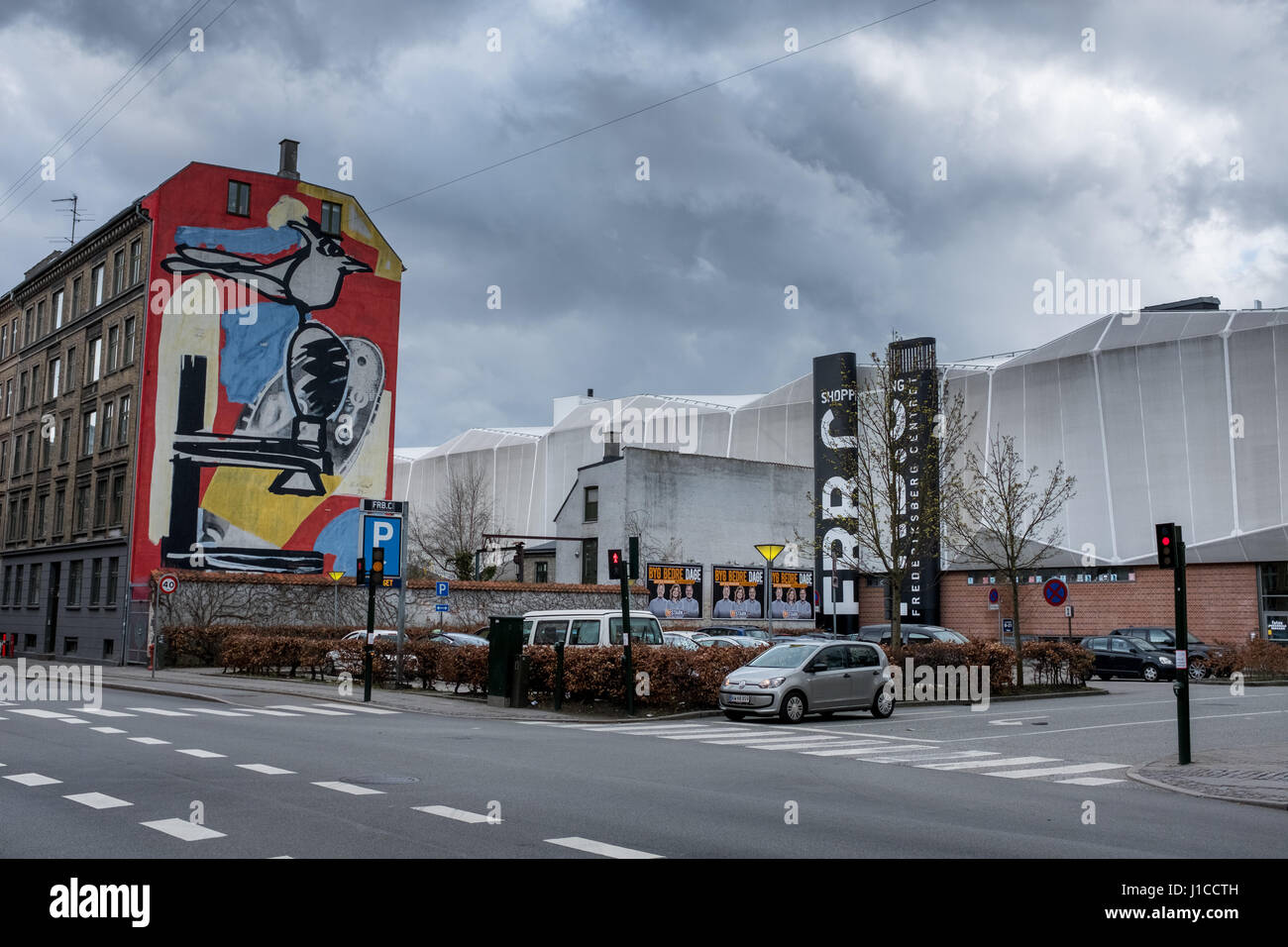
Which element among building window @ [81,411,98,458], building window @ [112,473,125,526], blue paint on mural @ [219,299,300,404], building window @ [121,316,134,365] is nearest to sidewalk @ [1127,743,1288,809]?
blue paint on mural @ [219,299,300,404]

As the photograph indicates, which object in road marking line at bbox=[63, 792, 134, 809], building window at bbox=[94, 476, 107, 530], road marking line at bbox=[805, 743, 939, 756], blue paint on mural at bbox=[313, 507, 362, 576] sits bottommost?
road marking line at bbox=[805, 743, 939, 756]

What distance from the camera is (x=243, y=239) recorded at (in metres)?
45.2

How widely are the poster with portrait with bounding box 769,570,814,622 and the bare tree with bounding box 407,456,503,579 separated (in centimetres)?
1947

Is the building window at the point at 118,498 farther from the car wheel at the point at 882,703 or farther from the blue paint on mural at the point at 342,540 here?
the car wheel at the point at 882,703

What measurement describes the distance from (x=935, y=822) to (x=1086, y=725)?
43.2ft

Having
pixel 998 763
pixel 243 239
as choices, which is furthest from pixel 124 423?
pixel 998 763

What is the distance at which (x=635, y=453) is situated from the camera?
55.2 meters

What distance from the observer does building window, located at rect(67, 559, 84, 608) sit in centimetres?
4722

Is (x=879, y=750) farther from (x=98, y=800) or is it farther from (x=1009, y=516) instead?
(x=1009, y=516)

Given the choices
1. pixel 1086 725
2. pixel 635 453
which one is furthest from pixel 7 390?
pixel 1086 725

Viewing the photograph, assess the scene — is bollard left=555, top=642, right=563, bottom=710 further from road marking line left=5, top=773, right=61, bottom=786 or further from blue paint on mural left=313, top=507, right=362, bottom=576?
blue paint on mural left=313, top=507, right=362, bottom=576

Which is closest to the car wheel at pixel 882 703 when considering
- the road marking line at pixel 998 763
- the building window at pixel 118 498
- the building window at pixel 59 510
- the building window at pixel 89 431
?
the road marking line at pixel 998 763

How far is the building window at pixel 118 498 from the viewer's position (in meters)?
44.1

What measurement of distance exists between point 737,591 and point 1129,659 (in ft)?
75.2
